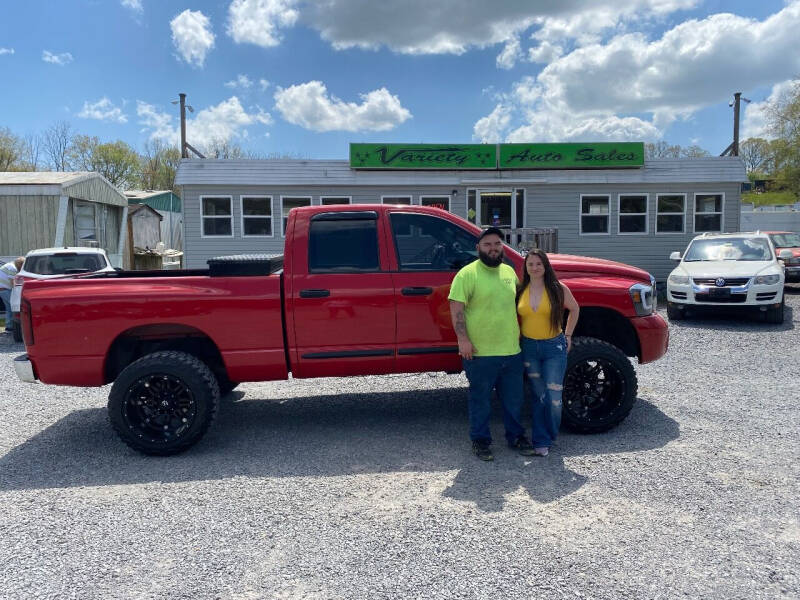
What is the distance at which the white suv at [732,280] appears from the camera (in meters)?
10.6

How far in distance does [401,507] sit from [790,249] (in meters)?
17.2

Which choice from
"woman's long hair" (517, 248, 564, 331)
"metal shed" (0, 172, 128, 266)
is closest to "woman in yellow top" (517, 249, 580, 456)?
"woman's long hair" (517, 248, 564, 331)

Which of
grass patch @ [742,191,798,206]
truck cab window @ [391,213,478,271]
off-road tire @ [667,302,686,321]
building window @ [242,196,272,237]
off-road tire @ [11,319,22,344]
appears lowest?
off-road tire @ [11,319,22,344]

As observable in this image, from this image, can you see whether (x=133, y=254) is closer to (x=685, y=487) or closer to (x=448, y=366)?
(x=448, y=366)

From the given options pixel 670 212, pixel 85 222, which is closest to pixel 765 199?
pixel 670 212

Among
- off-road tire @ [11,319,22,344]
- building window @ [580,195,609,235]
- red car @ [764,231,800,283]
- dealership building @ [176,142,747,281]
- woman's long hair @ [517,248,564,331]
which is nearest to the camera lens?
woman's long hair @ [517,248,564,331]

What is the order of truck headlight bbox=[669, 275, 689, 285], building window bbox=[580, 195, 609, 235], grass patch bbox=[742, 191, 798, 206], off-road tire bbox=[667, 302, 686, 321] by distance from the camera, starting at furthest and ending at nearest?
grass patch bbox=[742, 191, 798, 206] → building window bbox=[580, 195, 609, 235] → off-road tire bbox=[667, 302, 686, 321] → truck headlight bbox=[669, 275, 689, 285]

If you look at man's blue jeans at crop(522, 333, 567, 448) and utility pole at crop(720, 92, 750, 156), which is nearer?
man's blue jeans at crop(522, 333, 567, 448)

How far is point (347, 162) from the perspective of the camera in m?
16.2

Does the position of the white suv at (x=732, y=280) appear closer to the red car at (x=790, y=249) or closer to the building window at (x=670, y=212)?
the red car at (x=790, y=249)

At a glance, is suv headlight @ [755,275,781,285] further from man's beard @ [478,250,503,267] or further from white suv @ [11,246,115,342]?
white suv @ [11,246,115,342]

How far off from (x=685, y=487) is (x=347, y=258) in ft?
10.0

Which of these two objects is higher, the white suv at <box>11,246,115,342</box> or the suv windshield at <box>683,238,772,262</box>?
the suv windshield at <box>683,238,772,262</box>

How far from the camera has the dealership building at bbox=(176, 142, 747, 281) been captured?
16172mm
